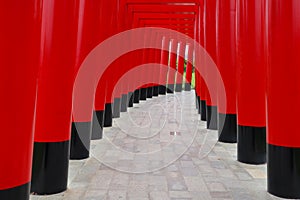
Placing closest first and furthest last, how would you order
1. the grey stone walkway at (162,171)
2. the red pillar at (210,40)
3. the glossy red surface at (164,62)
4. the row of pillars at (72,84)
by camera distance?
→ the row of pillars at (72,84) → the grey stone walkway at (162,171) → the red pillar at (210,40) → the glossy red surface at (164,62)

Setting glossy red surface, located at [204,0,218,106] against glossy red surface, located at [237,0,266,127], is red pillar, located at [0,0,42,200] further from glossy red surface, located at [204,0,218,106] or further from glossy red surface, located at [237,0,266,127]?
A: glossy red surface, located at [204,0,218,106]

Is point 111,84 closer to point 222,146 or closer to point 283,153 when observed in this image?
point 222,146

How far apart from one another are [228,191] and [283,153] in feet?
2.99

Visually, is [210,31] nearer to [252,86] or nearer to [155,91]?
[252,86]

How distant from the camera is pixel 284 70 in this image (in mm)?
4023

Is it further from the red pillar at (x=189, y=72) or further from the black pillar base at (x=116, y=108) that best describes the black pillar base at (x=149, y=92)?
the black pillar base at (x=116, y=108)

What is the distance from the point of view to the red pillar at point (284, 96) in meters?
3.97

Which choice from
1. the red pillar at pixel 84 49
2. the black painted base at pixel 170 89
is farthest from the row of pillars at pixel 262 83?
the black painted base at pixel 170 89

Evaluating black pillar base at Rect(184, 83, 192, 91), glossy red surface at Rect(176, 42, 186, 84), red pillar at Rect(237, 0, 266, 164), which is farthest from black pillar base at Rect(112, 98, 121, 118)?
black pillar base at Rect(184, 83, 192, 91)

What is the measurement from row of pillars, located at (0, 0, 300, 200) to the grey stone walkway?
13.8 inches

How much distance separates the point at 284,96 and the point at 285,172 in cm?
102

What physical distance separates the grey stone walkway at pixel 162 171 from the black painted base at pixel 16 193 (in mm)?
1257

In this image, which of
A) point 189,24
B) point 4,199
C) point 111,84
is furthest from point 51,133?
point 189,24

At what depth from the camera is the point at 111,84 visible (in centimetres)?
981
